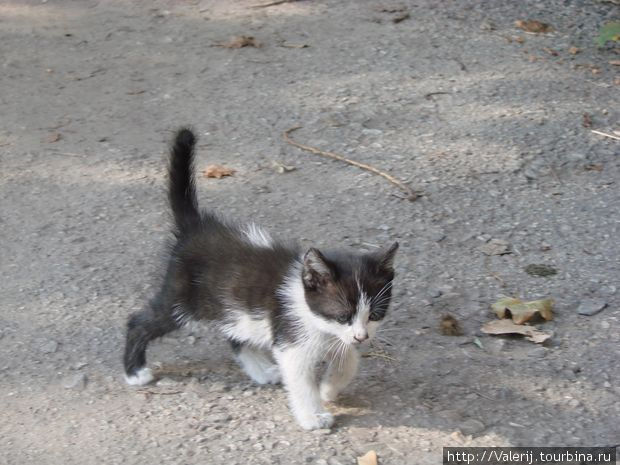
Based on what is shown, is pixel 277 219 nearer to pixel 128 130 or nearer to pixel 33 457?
pixel 128 130

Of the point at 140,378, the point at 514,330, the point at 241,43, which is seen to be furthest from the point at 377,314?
the point at 241,43

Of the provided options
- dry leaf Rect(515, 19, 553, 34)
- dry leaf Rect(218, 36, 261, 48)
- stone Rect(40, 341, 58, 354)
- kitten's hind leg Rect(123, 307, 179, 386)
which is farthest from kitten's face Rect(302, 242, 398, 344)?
dry leaf Rect(515, 19, 553, 34)

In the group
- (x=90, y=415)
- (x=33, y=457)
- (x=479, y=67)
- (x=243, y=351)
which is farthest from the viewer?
(x=479, y=67)

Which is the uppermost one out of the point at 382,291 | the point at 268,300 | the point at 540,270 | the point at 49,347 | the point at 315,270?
the point at 315,270

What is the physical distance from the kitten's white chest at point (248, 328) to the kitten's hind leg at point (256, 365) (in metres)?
0.12

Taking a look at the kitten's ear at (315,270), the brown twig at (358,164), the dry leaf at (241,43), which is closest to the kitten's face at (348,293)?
the kitten's ear at (315,270)

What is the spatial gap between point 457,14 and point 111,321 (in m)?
4.59

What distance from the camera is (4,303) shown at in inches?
188

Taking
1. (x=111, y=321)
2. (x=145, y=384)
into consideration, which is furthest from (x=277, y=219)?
(x=145, y=384)

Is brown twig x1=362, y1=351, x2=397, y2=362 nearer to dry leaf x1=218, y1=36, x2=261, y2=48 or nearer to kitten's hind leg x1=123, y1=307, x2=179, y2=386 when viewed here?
kitten's hind leg x1=123, y1=307, x2=179, y2=386

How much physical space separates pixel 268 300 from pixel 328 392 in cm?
47

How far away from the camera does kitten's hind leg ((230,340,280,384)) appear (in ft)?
14.0

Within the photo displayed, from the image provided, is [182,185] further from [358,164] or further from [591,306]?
[591,306]

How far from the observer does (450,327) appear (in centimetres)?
459
